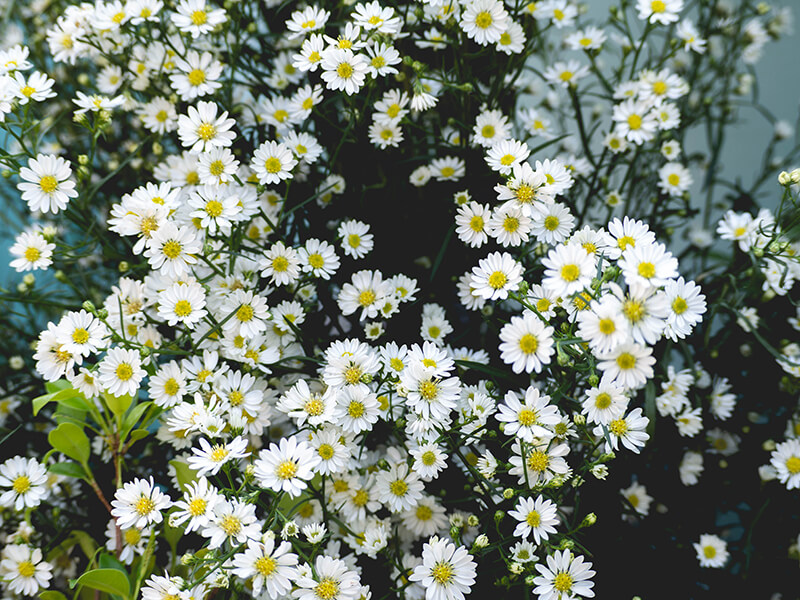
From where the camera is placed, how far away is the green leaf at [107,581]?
0.57m

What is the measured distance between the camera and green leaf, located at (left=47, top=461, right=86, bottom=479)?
0.67 meters

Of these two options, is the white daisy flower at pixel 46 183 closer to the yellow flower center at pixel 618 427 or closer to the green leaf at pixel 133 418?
the green leaf at pixel 133 418

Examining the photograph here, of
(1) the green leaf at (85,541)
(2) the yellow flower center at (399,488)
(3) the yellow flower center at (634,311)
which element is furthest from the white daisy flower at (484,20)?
→ (1) the green leaf at (85,541)

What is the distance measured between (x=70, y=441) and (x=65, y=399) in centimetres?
4

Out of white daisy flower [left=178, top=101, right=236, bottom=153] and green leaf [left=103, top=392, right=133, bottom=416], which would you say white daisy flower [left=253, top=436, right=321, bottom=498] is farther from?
white daisy flower [left=178, top=101, right=236, bottom=153]

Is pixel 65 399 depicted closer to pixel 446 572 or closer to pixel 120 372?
pixel 120 372

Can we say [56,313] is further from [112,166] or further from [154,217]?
[154,217]

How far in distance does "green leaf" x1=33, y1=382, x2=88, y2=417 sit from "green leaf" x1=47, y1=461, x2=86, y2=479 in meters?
0.06

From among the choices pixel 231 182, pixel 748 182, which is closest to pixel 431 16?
pixel 231 182

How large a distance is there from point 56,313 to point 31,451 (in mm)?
221

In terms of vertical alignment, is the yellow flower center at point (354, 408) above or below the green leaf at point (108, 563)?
above

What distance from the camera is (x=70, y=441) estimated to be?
673mm

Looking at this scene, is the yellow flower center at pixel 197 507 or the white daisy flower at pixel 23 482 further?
the white daisy flower at pixel 23 482

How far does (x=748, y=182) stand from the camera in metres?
1.23
